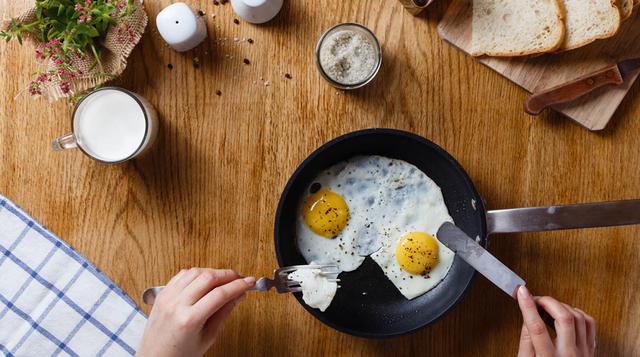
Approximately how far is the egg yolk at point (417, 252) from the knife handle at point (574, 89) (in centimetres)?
45

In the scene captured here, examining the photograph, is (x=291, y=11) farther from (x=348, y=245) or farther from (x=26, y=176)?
(x=26, y=176)

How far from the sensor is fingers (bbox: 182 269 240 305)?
1.43m

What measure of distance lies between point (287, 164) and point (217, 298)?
17.6 inches

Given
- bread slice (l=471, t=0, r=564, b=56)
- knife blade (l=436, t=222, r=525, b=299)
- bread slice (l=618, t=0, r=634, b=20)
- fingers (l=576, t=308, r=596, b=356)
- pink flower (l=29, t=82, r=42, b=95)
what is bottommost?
fingers (l=576, t=308, r=596, b=356)

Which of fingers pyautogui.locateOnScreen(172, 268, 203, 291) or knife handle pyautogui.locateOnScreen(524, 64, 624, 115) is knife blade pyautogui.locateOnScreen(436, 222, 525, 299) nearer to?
knife handle pyautogui.locateOnScreen(524, 64, 624, 115)

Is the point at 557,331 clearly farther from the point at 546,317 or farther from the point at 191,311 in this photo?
the point at 191,311

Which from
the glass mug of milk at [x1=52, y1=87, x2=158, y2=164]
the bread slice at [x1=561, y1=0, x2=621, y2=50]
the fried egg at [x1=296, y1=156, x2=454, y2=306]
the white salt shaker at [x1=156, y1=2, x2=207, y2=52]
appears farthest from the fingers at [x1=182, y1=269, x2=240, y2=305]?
the bread slice at [x1=561, y1=0, x2=621, y2=50]

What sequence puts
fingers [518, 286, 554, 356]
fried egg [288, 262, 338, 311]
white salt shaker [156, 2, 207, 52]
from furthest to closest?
white salt shaker [156, 2, 207, 52], fried egg [288, 262, 338, 311], fingers [518, 286, 554, 356]

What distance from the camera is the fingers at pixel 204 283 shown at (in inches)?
56.2

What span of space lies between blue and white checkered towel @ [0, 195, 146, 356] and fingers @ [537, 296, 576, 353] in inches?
45.1

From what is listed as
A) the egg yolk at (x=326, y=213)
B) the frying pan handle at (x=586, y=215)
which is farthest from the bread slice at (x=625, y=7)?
the egg yolk at (x=326, y=213)

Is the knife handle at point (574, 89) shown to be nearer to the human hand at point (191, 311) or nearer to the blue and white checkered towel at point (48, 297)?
the human hand at point (191, 311)

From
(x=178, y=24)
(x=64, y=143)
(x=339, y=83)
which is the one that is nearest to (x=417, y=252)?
(x=339, y=83)

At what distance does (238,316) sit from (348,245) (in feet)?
1.21
